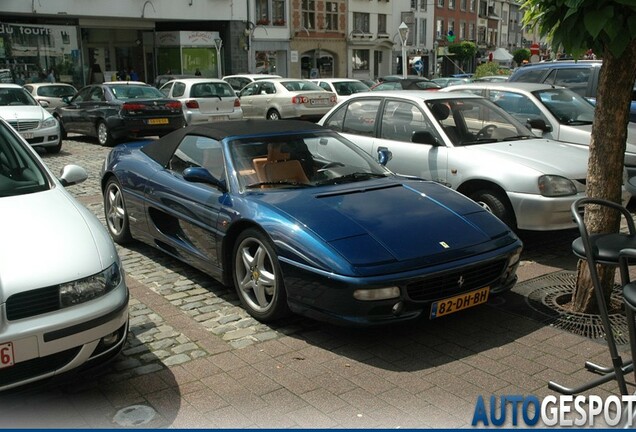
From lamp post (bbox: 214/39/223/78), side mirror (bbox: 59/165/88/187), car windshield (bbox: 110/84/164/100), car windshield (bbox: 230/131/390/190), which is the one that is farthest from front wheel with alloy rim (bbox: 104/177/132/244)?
lamp post (bbox: 214/39/223/78)

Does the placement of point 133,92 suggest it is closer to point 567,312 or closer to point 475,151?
point 475,151

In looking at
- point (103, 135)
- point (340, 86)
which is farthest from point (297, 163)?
point (340, 86)

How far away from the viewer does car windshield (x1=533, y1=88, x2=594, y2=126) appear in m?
8.62

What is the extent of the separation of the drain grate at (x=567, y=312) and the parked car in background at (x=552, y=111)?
10.3 ft

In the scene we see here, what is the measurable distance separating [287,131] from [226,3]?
111 ft

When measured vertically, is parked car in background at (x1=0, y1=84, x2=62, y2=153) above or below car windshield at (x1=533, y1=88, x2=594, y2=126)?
below

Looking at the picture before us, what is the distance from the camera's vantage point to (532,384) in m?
3.87

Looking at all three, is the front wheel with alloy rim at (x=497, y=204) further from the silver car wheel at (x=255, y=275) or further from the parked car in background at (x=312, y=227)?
the silver car wheel at (x=255, y=275)

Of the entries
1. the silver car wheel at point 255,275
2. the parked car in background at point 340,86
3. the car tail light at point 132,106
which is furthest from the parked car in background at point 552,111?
the parked car in background at point 340,86

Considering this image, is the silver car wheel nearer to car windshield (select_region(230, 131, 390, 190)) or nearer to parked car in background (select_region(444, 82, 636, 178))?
car windshield (select_region(230, 131, 390, 190))

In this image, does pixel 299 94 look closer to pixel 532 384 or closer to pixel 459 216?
pixel 459 216

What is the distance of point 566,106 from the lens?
8.85 meters

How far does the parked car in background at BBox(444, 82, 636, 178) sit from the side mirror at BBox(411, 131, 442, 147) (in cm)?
197

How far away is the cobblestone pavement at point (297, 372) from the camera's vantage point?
11.6 ft
